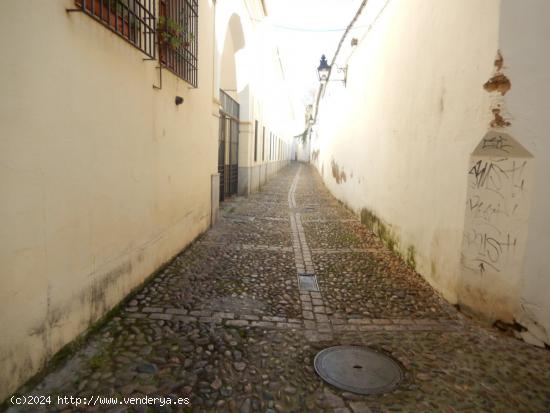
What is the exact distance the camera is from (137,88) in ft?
12.3

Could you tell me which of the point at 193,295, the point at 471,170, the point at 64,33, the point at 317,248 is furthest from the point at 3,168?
the point at 317,248

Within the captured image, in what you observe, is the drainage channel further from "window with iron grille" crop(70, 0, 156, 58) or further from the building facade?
"window with iron grille" crop(70, 0, 156, 58)

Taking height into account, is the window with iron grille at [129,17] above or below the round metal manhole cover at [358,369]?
above

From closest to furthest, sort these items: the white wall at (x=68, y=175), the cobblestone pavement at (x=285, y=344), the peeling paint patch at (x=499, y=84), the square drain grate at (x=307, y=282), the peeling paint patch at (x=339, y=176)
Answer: the white wall at (x=68, y=175), the cobblestone pavement at (x=285, y=344), the peeling paint patch at (x=499, y=84), the square drain grate at (x=307, y=282), the peeling paint patch at (x=339, y=176)

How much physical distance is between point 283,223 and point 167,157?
397cm

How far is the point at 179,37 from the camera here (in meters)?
4.61

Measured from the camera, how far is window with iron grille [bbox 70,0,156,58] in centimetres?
296

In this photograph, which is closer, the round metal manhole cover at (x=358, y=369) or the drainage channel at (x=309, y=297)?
the round metal manhole cover at (x=358, y=369)

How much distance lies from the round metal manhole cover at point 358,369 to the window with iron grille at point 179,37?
3521mm

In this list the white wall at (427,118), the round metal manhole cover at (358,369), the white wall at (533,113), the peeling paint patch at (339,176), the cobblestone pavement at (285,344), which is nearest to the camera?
the cobblestone pavement at (285,344)

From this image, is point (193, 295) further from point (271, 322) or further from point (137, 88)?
point (137, 88)

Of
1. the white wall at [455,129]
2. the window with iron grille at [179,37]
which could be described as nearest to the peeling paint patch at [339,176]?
the white wall at [455,129]

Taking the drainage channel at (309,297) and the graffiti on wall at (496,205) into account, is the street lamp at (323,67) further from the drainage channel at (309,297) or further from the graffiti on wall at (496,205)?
the graffiti on wall at (496,205)

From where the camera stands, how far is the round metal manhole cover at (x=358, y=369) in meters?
2.60
